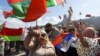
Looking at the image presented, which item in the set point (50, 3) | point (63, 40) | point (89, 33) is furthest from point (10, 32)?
point (89, 33)

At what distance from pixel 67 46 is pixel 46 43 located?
6.46 feet

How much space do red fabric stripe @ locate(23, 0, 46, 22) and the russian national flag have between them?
1497 millimetres

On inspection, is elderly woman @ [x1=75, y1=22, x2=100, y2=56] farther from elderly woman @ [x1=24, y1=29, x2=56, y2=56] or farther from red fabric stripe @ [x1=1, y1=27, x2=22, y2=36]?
red fabric stripe @ [x1=1, y1=27, x2=22, y2=36]

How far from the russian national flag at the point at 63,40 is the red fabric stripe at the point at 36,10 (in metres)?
1.50

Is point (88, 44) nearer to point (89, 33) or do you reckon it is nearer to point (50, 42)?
point (89, 33)

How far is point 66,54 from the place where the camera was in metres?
8.74

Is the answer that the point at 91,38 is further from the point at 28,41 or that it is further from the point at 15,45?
the point at 15,45

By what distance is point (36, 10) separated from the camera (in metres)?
7.46

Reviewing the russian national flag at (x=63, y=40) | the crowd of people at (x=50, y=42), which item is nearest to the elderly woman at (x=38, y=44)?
the crowd of people at (x=50, y=42)

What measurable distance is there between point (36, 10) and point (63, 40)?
6.75 feet

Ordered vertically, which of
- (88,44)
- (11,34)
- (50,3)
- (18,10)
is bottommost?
(11,34)

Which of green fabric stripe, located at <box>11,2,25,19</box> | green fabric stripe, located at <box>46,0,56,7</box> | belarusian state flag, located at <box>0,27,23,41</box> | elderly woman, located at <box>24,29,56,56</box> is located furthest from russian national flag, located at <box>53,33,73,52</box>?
belarusian state flag, located at <box>0,27,23,41</box>

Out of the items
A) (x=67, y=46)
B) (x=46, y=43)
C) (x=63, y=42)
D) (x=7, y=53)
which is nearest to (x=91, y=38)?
(x=46, y=43)

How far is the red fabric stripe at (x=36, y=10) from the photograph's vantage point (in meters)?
7.35
